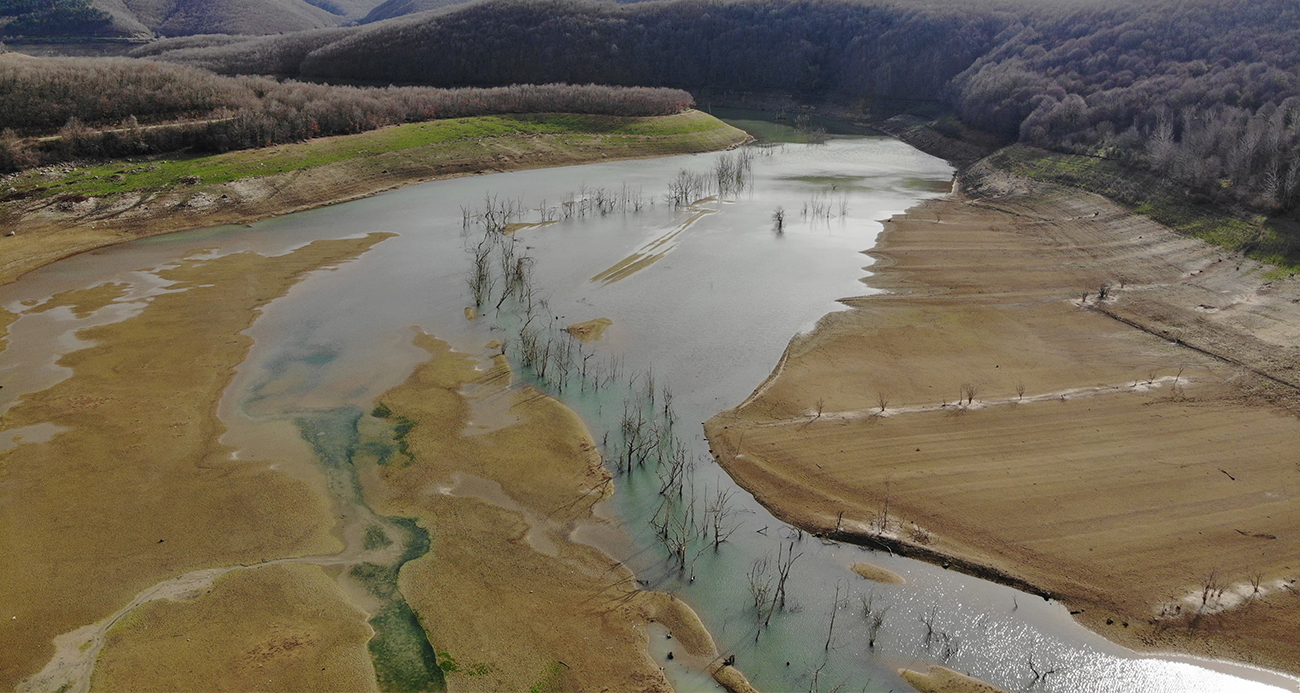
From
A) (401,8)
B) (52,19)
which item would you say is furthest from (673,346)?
(401,8)

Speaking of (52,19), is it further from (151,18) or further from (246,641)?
(246,641)

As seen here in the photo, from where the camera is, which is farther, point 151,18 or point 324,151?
point 151,18

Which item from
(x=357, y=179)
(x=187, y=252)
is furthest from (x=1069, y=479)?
(x=357, y=179)

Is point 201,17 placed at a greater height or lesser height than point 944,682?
greater

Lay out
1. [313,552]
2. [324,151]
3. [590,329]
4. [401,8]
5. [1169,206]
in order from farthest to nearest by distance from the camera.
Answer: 1. [401,8]
2. [324,151]
3. [1169,206]
4. [590,329]
5. [313,552]

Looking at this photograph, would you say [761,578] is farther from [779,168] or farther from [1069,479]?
[779,168]

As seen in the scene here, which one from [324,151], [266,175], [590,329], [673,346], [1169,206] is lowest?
[673,346]

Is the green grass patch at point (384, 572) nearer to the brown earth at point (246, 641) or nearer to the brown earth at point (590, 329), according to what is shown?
the brown earth at point (246, 641)

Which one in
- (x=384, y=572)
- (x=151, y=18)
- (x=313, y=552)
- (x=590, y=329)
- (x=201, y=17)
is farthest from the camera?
(x=201, y=17)

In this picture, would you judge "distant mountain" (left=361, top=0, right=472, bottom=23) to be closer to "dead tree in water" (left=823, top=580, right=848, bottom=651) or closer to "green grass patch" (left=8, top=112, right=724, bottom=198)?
"green grass patch" (left=8, top=112, right=724, bottom=198)
